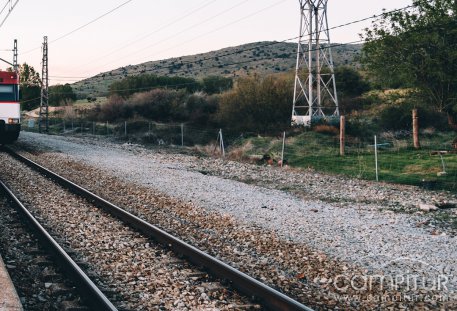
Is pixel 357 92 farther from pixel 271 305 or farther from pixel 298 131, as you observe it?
pixel 271 305

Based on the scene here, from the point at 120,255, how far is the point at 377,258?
4.10 m

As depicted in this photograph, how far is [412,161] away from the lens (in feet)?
67.7

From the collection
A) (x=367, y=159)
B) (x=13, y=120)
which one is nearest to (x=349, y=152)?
(x=367, y=159)

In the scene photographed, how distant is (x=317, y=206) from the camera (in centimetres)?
1283

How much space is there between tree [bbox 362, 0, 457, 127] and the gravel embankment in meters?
10.5

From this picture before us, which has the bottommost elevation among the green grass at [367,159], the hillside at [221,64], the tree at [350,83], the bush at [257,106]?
the green grass at [367,159]

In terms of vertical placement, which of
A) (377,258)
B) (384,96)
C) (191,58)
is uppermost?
(191,58)

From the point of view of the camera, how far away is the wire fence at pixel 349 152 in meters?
18.0

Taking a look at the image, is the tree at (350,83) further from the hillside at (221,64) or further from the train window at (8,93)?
the hillside at (221,64)

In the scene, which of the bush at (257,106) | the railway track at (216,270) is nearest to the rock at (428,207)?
the railway track at (216,270)

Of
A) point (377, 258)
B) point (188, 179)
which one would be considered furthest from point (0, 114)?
point (377, 258)

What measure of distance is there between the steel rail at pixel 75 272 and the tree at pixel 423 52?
21.0m

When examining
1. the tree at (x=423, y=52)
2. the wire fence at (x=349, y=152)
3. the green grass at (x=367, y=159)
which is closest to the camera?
the green grass at (x=367, y=159)

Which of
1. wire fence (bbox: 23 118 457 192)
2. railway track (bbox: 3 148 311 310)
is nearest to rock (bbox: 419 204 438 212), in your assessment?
wire fence (bbox: 23 118 457 192)
